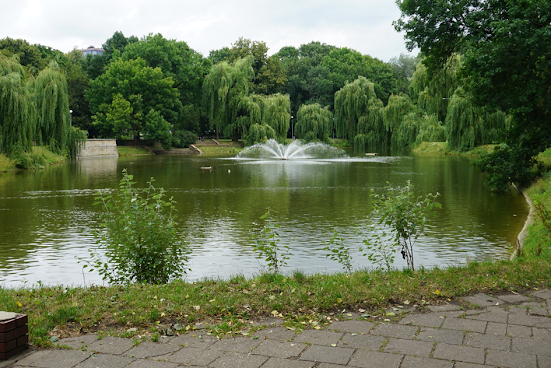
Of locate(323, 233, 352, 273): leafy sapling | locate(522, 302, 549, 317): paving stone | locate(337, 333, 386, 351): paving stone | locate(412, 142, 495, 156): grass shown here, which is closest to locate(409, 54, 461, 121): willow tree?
locate(412, 142, 495, 156): grass

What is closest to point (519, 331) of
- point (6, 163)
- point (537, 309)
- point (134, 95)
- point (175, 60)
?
point (537, 309)

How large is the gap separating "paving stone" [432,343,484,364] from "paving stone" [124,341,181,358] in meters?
2.07

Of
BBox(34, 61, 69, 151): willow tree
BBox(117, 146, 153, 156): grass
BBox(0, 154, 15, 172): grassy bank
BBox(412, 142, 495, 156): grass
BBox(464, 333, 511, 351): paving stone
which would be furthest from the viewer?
BBox(117, 146, 153, 156): grass

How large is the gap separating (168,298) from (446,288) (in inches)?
119

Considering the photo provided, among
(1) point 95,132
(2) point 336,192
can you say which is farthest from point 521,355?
(1) point 95,132

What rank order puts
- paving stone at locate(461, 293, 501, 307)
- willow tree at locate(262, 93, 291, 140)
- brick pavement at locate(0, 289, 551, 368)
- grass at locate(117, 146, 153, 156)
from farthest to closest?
willow tree at locate(262, 93, 291, 140) < grass at locate(117, 146, 153, 156) < paving stone at locate(461, 293, 501, 307) < brick pavement at locate(0, 289, 551, 368)

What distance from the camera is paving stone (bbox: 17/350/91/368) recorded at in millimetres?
3861

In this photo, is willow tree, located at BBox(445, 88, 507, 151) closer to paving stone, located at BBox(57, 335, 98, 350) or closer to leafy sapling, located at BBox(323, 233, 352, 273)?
leafy sapling, located at BBox(323, 233, 352, 273)

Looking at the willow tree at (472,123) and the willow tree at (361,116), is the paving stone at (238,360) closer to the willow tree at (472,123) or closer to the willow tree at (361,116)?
the willow tree at (472,123)

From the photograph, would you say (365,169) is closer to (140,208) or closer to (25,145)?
(25,145)

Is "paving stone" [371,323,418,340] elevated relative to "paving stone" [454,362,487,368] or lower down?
lower down

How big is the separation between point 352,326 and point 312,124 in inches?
2420

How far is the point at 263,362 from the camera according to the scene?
12.8 feet

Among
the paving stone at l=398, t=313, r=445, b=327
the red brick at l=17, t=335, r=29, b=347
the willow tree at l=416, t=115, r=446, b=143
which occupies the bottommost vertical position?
the paving stone at l=398, t=313, r=445, b=327
